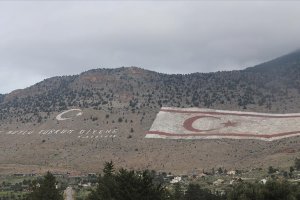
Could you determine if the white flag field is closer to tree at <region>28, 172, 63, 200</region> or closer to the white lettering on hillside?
the white lettering on hillside

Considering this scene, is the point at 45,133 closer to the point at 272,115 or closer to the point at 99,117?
the point at 99,117

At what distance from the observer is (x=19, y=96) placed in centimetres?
17662

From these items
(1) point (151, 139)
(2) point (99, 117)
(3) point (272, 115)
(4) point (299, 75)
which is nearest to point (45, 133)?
(2) point (99, 117)

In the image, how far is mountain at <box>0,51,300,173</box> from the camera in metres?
102

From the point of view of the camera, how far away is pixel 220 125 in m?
123

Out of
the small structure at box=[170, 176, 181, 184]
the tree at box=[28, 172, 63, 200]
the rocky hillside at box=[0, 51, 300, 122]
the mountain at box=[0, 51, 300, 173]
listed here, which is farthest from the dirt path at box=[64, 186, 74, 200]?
the rocky hillside at box=[0, 51, 300, 122]

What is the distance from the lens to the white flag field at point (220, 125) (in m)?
116

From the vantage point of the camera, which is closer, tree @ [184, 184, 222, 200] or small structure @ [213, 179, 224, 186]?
tree @ [184, 184, 222, 200]

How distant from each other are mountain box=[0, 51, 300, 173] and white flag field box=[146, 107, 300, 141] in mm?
3615

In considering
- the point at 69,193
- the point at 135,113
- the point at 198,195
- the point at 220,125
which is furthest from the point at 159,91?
the point at 198,195

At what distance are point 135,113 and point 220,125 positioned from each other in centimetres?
2394

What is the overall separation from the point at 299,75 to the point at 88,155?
A: 8022 centimetres

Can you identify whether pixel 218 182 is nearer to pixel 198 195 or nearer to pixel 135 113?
pixel 198 195

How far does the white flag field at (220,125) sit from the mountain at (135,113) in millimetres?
3615
